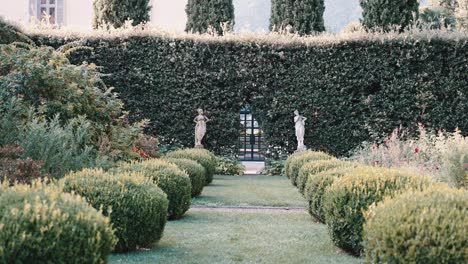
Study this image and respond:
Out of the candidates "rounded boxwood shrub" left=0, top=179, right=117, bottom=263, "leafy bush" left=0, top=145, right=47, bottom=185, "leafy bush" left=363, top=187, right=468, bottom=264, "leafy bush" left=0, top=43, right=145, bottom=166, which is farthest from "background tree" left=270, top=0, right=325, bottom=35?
"rounded boxwood shrub" left=0, top=179, right=117, bottom=263

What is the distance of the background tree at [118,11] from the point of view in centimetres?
2089

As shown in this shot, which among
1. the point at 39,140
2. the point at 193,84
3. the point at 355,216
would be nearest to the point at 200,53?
the point at 193,84

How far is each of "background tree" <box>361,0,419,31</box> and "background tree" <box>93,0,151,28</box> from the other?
719cm

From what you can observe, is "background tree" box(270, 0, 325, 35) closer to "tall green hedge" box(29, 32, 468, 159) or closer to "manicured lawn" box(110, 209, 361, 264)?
"tall green hedge" box(29, 32, 468, 159)

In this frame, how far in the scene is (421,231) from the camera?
13.7 feet

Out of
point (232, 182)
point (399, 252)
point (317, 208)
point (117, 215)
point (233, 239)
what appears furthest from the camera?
point (232, 182)

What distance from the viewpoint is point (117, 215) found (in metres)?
5.98

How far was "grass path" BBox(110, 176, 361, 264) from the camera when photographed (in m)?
6.18

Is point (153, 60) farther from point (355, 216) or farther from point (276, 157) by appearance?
point (355, 216)

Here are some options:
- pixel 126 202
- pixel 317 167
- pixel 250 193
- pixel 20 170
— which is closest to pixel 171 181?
pixel 20 170

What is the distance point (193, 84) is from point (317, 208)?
10641mm

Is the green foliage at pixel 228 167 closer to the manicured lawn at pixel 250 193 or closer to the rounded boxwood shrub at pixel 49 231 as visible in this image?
the manicured lawn at pixel 250 193

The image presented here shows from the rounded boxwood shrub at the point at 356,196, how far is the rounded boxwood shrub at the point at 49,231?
2.65 meters

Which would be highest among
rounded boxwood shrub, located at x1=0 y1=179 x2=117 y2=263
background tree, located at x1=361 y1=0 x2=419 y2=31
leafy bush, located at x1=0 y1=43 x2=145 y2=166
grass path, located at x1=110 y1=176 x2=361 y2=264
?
background tree, located at x1=361 y1=0 x2=419 y2=31
